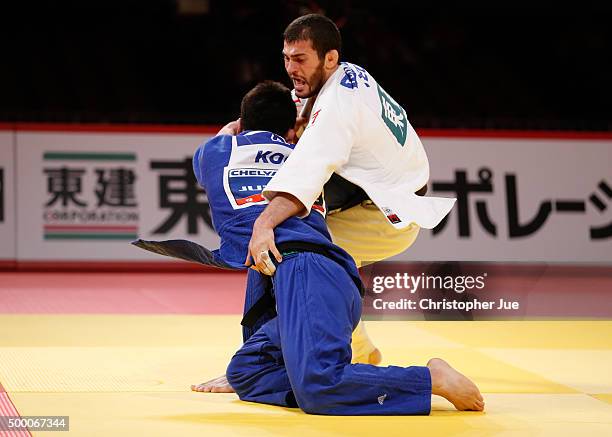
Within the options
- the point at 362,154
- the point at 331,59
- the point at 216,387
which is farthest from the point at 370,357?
the point at 331,59

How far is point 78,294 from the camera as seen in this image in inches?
314

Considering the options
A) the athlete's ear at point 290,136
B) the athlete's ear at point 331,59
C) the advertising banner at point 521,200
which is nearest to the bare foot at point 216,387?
the athlete's ear at point 290,136

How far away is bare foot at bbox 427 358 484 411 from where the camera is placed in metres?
3.55

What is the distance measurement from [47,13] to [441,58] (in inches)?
228

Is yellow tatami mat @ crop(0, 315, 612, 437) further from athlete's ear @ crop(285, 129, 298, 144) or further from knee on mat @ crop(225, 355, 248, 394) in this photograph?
athlete's ear @ crop(285, 129, 298, 144)

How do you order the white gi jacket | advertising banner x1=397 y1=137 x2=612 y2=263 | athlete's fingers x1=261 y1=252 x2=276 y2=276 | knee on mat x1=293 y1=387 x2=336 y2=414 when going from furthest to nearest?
advertising banner x1=397 y1=137 x2=612 y2=263
the white gi jacket
athlete's fingers x1=261 y1=252 x2=276 y2=276
knee on mat x1=293 y1=387 x2=336 y2=414

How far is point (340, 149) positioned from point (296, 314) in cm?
69

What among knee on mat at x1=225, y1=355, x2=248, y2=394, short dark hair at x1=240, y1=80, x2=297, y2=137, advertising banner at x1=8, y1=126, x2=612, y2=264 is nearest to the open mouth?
short dark hair at x1=240, y1=80, x2=297, y2=137

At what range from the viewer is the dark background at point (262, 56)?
42.5 ft

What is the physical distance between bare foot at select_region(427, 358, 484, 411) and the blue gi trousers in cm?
3

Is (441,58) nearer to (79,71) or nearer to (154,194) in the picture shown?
(79,71)

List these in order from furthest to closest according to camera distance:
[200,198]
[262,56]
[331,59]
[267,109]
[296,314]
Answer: [262,56] < [200,198] < [331,59] < [267,109] < [296,314]

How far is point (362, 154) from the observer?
4.17 meters

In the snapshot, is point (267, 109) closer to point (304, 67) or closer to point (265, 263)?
point (304, 67)
